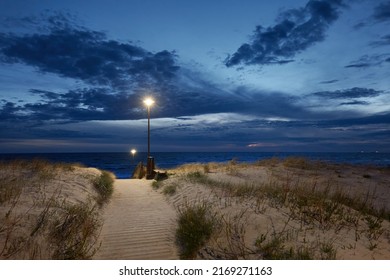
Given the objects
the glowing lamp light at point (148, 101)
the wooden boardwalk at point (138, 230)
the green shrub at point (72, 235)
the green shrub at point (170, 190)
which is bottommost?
the wooden boardwalk at point (138, 230)

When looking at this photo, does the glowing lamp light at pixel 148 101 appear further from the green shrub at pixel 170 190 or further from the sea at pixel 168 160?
the green shrub at pixel 170 190

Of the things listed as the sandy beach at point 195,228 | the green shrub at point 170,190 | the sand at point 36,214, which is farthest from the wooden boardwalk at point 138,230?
the sand at point 36,214

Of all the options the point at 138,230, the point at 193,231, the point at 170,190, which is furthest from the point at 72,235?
the point at 170,190

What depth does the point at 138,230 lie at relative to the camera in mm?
8367

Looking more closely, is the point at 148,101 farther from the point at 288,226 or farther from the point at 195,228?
the point at 288,226

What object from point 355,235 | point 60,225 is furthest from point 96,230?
point 355,235

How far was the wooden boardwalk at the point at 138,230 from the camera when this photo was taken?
6.82m

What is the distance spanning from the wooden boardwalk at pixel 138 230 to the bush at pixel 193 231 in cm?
24

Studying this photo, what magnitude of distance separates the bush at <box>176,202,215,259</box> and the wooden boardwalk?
0.24m
